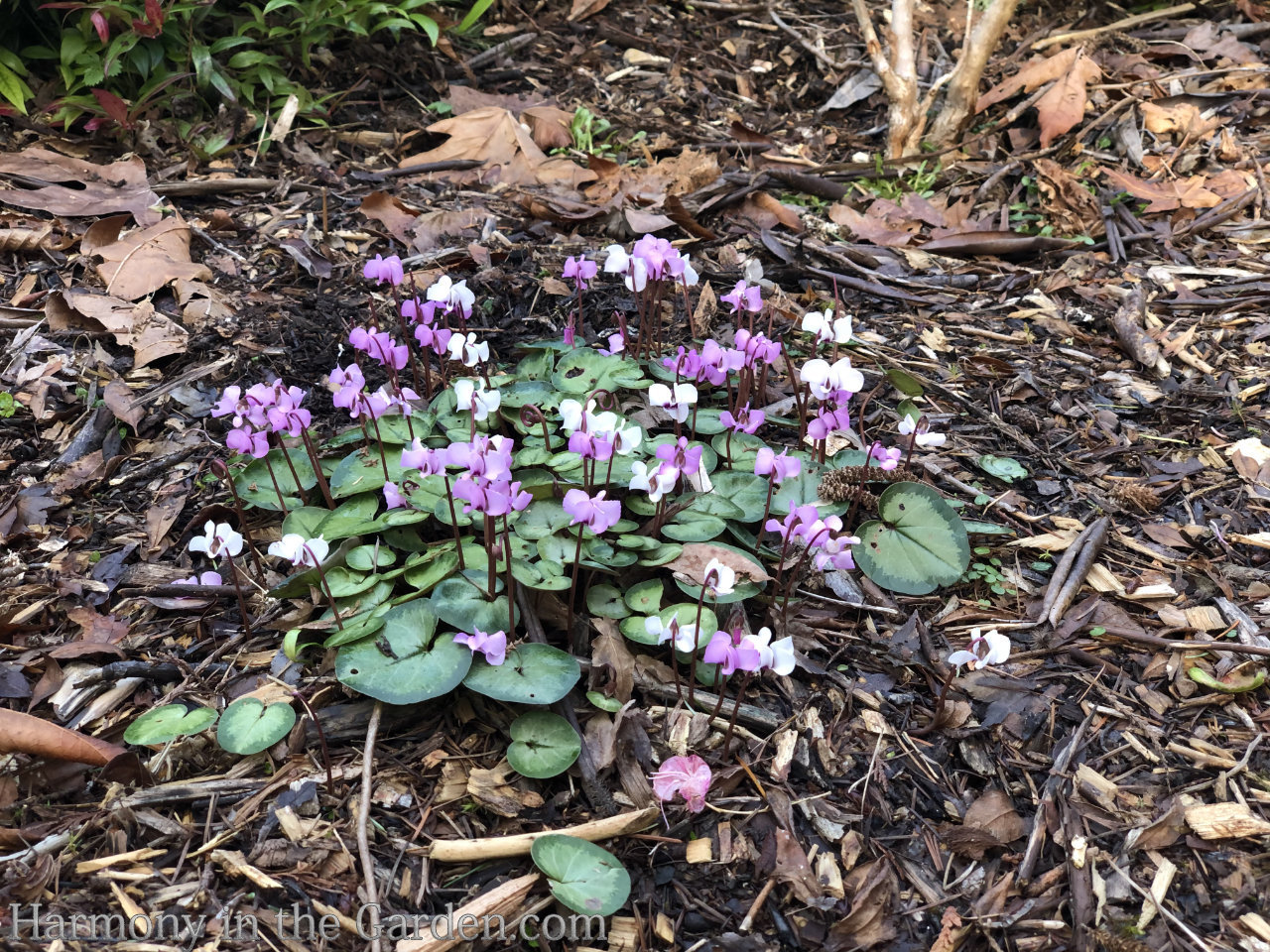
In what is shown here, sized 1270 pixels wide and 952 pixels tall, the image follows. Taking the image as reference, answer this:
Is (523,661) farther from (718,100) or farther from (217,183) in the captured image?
(718,100)

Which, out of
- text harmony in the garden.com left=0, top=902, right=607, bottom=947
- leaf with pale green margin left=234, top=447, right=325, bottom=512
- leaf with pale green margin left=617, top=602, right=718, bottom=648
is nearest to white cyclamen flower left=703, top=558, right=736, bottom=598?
leaf with pale green margin left=617, top=602, right=718, bottom=648

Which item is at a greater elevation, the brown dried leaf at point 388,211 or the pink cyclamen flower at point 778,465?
the pink cyclamen flower at point 778,465

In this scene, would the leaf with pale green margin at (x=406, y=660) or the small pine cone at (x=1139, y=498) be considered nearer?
the leaf with pale green margin at (x=406, y=660)

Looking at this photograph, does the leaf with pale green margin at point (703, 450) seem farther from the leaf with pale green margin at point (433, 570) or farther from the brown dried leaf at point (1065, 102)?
the brown dried leaf at point (1065, 102)

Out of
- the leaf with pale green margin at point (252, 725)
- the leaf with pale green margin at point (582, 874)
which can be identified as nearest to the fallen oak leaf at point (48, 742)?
the leaf with pale green margin at point (252, 725)

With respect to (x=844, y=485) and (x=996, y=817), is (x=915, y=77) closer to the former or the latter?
(x=844, y=485)

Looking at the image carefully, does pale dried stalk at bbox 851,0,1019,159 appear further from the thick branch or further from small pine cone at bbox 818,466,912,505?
small pine cone at bbox 818,466,912,505

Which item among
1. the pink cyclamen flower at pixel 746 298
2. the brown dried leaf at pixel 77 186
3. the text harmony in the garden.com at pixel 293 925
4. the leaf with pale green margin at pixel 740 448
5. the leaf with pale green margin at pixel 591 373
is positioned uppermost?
the pink cyclamen flower at pixel 746 298

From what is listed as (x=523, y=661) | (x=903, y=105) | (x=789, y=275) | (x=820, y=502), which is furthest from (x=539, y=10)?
(x=523, y=661)
